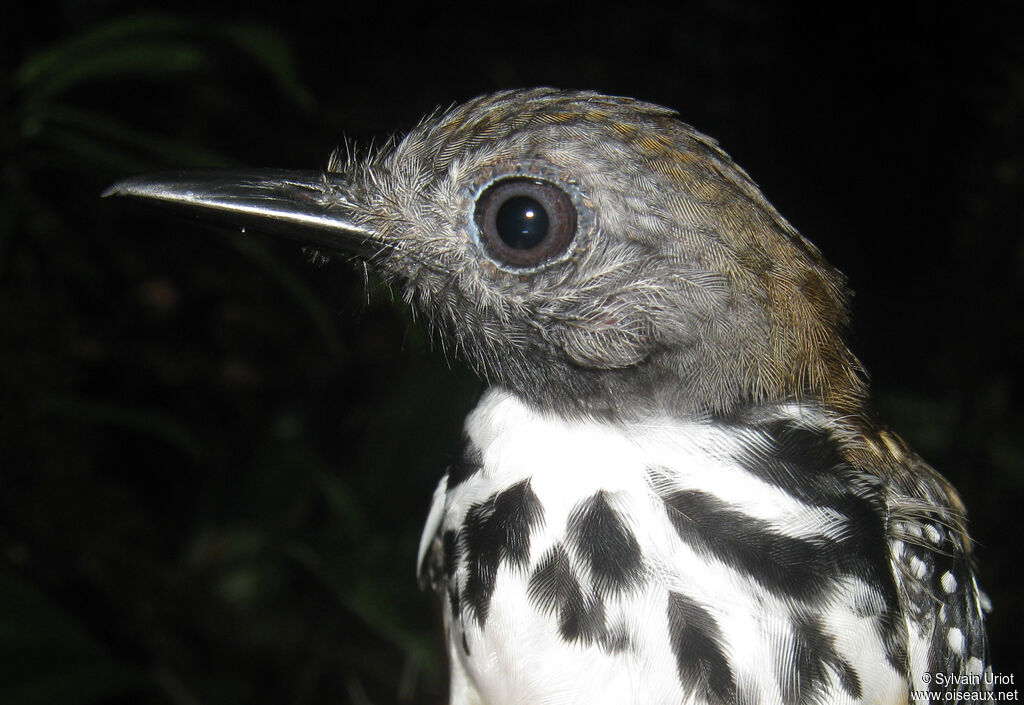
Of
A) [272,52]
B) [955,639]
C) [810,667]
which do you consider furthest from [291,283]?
[955,639]

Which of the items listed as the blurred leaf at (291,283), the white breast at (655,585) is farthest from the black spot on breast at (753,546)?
the blurred leaf at (291,283)

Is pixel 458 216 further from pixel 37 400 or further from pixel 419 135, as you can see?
pixel 37 400

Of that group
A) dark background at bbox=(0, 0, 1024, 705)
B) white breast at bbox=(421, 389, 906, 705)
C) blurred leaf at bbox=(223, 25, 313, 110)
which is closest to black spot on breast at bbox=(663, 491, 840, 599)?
white breast at bbox=(421, 389, 906, 705)

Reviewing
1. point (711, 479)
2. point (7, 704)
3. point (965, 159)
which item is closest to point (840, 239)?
point (965, 159)

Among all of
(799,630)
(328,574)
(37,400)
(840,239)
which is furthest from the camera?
(840,239)

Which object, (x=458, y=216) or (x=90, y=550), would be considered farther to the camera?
(x=90, y=550)

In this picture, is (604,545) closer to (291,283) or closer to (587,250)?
(587,250)
